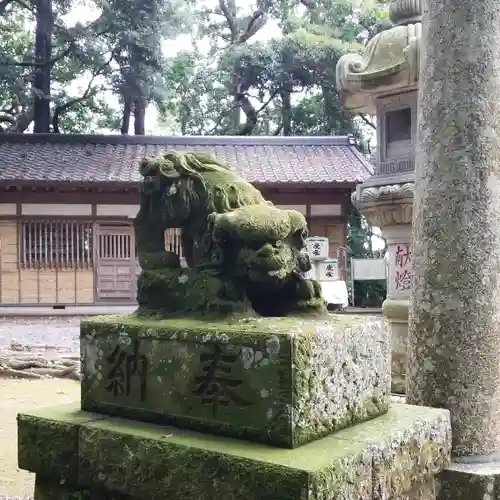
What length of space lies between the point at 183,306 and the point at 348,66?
13.7ft

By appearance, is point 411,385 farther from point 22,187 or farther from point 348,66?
point 22,187

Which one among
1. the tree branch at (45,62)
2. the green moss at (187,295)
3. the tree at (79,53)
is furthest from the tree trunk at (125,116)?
the green moss at (187,295)

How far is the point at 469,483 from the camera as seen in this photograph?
8.99 ft

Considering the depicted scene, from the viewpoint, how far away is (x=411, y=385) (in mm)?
3074

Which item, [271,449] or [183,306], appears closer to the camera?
[271,449]

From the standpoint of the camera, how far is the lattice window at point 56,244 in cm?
1530

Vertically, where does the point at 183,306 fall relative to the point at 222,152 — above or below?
below

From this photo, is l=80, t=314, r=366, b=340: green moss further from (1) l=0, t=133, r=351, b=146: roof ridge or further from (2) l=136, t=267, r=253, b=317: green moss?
(1) l=0, t=133, r=351, b=146: roof ridge

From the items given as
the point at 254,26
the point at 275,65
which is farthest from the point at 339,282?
the point at 254,26

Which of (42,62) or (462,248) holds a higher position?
(42,62)

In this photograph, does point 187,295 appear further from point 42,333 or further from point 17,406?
point 42,333

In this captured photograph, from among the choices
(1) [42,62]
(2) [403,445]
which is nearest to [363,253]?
(1) [42,62]

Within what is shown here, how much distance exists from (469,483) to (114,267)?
13767mm

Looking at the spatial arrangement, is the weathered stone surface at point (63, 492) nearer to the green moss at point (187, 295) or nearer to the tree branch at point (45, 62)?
the green moss at point (187, 295)
